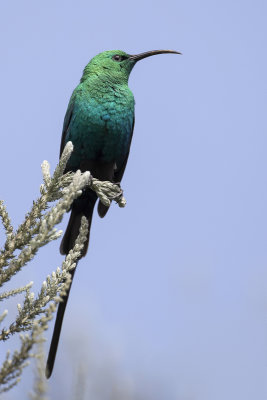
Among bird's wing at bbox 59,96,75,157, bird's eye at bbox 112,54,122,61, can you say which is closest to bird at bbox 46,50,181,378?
bird's wing at bbox 59,96,75,157

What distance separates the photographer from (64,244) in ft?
17.0

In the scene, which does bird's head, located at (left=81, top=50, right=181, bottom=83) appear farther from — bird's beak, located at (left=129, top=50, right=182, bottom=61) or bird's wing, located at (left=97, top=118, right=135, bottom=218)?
bird's wing, located at (left=97, top=118, right=135, bottom=218)

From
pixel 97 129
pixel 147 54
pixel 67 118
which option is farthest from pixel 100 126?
pixel 147 54

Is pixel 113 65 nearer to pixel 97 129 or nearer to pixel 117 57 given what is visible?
pixel 117 57

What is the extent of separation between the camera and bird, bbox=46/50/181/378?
212 inches

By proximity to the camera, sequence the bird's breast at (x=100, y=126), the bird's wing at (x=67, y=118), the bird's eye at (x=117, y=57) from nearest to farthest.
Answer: the bird's breast at (x=100, y=126) → the bird's wing at (x=67, y=118) → the bird's eye at (x=117, y=57)

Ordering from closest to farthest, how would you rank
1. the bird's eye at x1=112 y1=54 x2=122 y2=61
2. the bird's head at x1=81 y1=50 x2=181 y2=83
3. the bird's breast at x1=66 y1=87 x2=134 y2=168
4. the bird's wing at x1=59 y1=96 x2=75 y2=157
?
the bird's breast at x1=66 y1=87 x2=134 y2=168 → the bird's wing at x1=59 y1=96 x2=75 y2=157 → the bird's head at x1=81 y1=50 x2=181 y2=83 → the bird's eye at x1=112 y1=54 x2=122 y2=61

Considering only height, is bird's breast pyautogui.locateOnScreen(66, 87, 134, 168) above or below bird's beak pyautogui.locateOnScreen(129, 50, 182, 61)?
below

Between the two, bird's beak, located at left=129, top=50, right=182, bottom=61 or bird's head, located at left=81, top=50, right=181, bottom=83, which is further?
bird's beak, located at left=129, top=50, right=182, bottom=61

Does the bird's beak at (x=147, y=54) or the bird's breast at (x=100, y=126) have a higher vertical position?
the bird's beak at (x=147, y=54)

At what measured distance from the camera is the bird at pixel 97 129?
5391mm

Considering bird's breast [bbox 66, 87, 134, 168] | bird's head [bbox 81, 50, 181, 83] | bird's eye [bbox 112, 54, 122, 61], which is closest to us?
bird's breast [bbox 66, 87, 134, 168]

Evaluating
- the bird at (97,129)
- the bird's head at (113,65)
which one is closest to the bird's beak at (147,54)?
the bird's head at (113,65)

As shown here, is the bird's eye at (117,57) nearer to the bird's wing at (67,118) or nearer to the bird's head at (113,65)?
the bird's head at (113,65)
